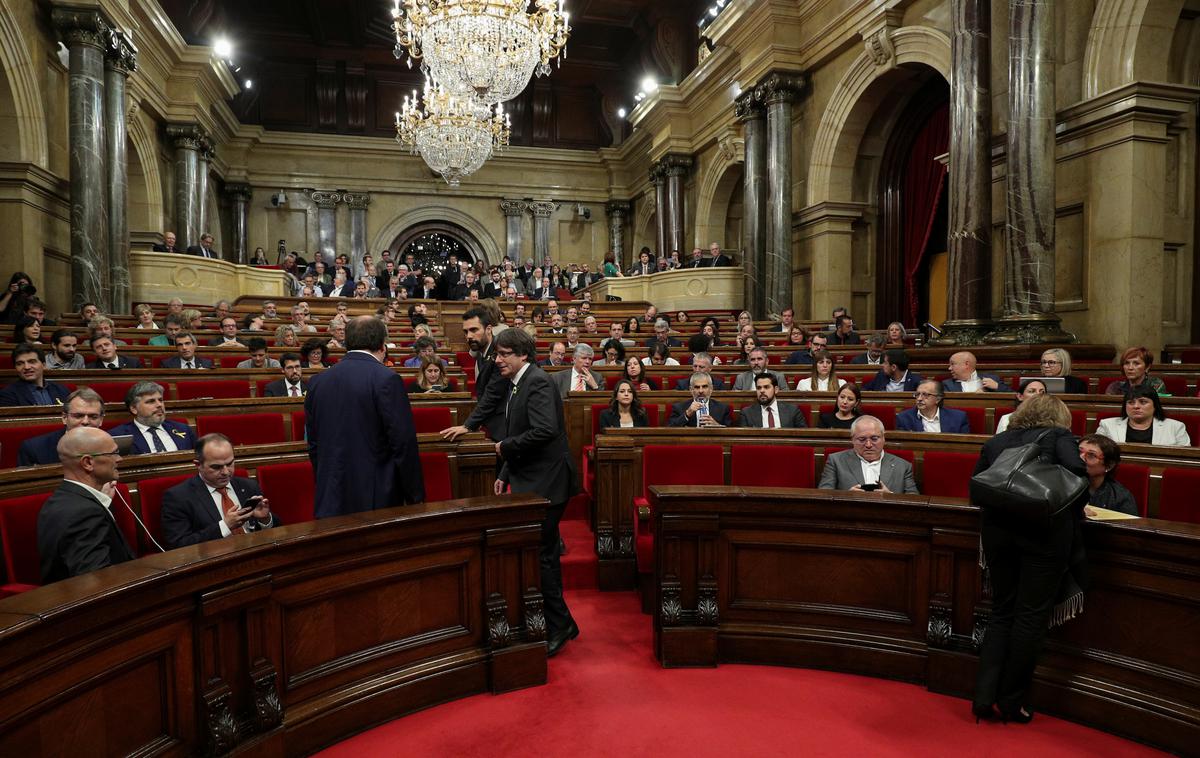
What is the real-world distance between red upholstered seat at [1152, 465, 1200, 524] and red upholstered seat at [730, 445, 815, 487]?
1475mm

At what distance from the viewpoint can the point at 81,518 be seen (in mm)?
2289

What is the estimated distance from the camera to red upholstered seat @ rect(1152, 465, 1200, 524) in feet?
10.4

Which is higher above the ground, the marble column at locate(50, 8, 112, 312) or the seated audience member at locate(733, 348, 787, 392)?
the marble column at locate(50, 8, 112, 312)

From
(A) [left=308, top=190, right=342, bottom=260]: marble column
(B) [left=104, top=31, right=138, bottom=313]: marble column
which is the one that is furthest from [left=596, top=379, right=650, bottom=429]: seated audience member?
(A) [left=308, top=190, right=342, bottom=260]: marble column

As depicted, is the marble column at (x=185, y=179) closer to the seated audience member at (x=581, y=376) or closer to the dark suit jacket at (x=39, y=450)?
the seated audience member at (x=581, y=376)

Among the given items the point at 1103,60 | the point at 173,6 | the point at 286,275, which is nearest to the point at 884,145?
the point at 1103,60

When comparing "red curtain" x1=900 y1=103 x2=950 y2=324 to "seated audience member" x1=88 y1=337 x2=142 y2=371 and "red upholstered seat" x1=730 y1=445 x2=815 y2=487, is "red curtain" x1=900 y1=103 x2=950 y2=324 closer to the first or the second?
"red upholstered seat" x1=730 y1=445 x2=815 y2=487

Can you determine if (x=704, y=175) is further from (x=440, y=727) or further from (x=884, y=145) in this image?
(x=440, y=727)

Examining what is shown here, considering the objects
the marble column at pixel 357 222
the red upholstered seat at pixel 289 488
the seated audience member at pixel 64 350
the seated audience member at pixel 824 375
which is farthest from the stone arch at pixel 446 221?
the red upholstered seat at pixel 289 488

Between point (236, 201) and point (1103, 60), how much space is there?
60.6 ft

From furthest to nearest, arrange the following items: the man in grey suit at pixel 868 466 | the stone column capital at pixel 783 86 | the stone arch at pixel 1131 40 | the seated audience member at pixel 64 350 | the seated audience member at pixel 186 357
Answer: the stone column capital at pixel 783 86
the stone arch at pixel 1131 40
the seated audience member at pixel 186 357
the seated audience member at pixel 64 350
the man in grey suit at pixel 868 466

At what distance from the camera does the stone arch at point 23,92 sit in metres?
9.21

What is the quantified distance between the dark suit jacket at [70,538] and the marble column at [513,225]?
63.6 feet

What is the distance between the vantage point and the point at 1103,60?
23.1 feet
